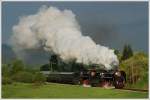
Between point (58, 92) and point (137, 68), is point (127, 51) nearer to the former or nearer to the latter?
point (137, 68)

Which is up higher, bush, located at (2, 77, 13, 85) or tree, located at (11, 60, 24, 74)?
tree, located at (11, 60, 24, 74)

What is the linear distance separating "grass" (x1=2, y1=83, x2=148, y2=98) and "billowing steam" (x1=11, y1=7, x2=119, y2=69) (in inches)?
6.8

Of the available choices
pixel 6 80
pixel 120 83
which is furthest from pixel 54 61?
pixel 120 83

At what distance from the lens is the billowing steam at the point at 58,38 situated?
3.04 m

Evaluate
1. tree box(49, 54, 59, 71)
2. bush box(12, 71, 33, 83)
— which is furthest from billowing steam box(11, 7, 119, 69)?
bush box(12, 71, 33, 83)

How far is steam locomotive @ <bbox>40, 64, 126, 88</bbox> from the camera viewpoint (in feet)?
9.95

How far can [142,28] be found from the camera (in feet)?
9.87

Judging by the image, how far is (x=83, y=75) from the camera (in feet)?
10.0

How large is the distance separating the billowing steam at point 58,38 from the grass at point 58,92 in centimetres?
17

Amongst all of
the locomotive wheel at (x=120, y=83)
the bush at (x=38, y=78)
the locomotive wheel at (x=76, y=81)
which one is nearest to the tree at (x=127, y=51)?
the locomotive wheel at (x=120, y=83)

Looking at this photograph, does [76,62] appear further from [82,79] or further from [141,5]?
[141,5]

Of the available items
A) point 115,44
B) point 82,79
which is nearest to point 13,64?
point 82,79

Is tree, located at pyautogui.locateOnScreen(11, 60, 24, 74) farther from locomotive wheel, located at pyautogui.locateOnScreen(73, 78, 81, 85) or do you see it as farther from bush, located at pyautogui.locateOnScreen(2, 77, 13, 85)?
locomotive wheel, located at pyautogui.locateOnScreen(73, 78, 81, 85)

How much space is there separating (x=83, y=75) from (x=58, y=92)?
7.8 inches
